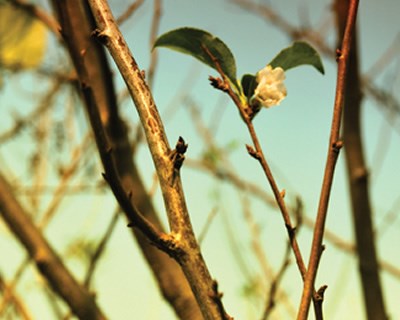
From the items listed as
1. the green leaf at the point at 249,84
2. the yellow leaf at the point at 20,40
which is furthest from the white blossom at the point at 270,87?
the yellow leaf at the point at 20,40

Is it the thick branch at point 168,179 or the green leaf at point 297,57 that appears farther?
the green leaf at point 297,57

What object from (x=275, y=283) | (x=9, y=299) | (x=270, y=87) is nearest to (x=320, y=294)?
(x=270, y=87)

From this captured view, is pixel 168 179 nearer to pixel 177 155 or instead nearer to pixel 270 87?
pixel 177 155

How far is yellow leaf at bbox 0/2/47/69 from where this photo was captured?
1.54 m

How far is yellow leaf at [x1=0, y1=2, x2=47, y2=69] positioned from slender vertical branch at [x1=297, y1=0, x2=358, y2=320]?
1.28 m

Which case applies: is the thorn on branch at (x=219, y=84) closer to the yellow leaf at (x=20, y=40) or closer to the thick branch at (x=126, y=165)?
the thick branch at (x=126, y=165)

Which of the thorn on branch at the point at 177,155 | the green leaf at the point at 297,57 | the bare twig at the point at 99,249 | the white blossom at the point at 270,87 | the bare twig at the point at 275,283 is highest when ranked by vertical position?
the bare twig at the point at 99,249

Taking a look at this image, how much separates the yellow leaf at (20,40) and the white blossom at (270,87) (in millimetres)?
1218

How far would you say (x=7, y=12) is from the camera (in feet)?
5.01

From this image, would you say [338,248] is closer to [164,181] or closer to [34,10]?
Answer: [34,10]

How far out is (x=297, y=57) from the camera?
428 mm

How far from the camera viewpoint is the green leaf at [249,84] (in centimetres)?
43

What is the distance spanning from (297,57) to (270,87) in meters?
0.03

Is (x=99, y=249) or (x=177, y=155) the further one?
(x=99, y=249)
